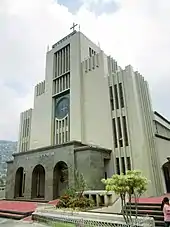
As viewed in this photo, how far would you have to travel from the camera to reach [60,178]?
15.6 meters

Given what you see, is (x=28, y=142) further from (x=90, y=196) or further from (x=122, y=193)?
(x=122, y=193)

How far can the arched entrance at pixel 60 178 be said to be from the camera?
14553 millimetres

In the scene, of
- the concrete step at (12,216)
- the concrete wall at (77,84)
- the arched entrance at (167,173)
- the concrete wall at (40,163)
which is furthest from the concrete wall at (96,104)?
the concrete step at (12,216)

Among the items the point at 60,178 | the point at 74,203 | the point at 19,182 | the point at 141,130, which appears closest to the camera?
the point at 74,203

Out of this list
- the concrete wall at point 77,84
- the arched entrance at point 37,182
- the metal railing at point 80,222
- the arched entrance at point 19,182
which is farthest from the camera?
the concrete wall at point 77,84

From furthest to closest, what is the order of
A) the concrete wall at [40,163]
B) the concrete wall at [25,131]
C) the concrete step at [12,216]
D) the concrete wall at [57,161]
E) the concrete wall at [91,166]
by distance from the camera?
1. the concrete wall at [25,131]
2. the concrete wall at [40,163]
3. the concrete wall at [57,161]
4. the concrete wall at [91,166]
5. the concrete step at [12,216]

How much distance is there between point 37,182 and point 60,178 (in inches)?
111

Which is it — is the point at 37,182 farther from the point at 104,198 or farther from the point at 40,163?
the point at 104,198

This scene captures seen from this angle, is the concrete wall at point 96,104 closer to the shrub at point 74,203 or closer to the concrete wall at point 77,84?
the concrete wall at point 77,84

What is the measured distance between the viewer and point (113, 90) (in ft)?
53.7

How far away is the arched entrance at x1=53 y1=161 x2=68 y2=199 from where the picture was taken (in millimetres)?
14553

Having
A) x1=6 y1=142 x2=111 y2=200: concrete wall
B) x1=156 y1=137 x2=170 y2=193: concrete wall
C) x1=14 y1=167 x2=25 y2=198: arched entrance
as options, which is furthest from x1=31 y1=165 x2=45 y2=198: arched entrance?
x1=156 y1=137 x2=170 y2=193: concrete wall

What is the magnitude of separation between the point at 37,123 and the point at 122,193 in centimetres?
1783

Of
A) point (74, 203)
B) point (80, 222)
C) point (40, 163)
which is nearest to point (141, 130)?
point (74, 203)
